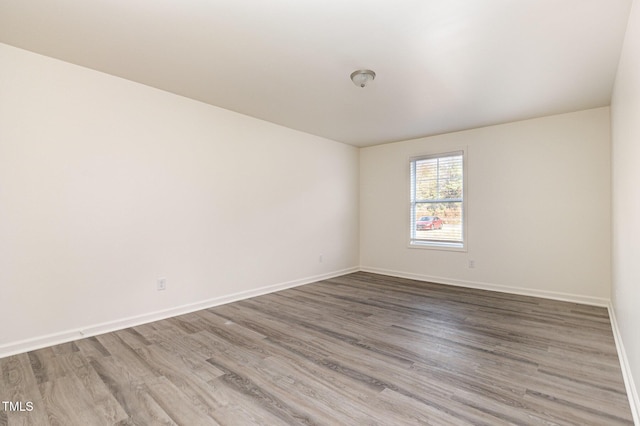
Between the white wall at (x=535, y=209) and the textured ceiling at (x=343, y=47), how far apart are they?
53cm

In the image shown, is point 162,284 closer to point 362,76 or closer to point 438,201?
point 362,76

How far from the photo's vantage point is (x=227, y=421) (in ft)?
5.44

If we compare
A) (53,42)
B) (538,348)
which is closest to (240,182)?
(53,42)

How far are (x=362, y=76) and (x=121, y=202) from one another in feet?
8.22

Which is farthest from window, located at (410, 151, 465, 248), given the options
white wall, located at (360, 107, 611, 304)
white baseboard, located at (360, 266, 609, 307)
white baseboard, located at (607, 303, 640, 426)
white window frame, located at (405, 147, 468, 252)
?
white baseboard, located at (607, 303, 640, 426)

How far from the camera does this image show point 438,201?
5.02 meters

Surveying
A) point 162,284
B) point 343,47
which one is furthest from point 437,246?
point 162,284

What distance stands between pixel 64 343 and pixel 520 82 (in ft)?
15.2

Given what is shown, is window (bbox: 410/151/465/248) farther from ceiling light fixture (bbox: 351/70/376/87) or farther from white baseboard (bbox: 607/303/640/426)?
ceiling light fixture (bbox: 351/70/376/87)

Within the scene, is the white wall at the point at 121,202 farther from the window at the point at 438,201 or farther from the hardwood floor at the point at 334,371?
the window at the point at 438,201

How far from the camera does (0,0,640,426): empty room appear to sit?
6.32 ft

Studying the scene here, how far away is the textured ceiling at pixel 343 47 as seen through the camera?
6.52 feet

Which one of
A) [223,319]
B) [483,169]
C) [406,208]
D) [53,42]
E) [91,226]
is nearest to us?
[53,42]

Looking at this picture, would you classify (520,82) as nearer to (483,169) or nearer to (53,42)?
(483,169)
